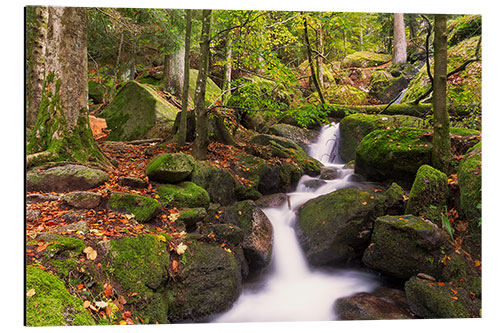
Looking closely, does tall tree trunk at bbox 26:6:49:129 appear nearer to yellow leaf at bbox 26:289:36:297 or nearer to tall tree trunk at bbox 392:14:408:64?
yellow leaf at bbox 26:289:36:297

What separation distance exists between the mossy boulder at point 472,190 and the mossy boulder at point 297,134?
4.44 metres

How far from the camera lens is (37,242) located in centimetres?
204

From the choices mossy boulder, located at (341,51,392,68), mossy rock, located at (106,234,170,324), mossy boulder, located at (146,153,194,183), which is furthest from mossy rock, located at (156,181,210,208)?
mossy boulder, located at (341,51,392,68)

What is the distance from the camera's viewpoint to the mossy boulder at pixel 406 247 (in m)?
2.97

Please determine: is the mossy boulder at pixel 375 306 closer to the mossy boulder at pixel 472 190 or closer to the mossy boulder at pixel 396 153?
the mossy boulder at pixel 472 190

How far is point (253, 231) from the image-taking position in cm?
357

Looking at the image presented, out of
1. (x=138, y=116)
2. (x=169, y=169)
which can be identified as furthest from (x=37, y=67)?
(x=169, y=169)

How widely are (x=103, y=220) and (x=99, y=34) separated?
5267mm

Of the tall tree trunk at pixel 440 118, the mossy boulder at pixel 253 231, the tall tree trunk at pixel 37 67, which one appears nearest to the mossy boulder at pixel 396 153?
the tall tree trunk at pixel 440 118

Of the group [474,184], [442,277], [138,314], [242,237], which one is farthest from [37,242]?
[474,184]

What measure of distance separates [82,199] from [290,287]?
2.47 meters

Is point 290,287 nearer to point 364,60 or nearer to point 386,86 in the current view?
point 386,86

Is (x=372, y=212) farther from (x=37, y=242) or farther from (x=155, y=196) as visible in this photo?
(x=37, y=242)

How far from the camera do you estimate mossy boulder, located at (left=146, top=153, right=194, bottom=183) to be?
3631 mm
